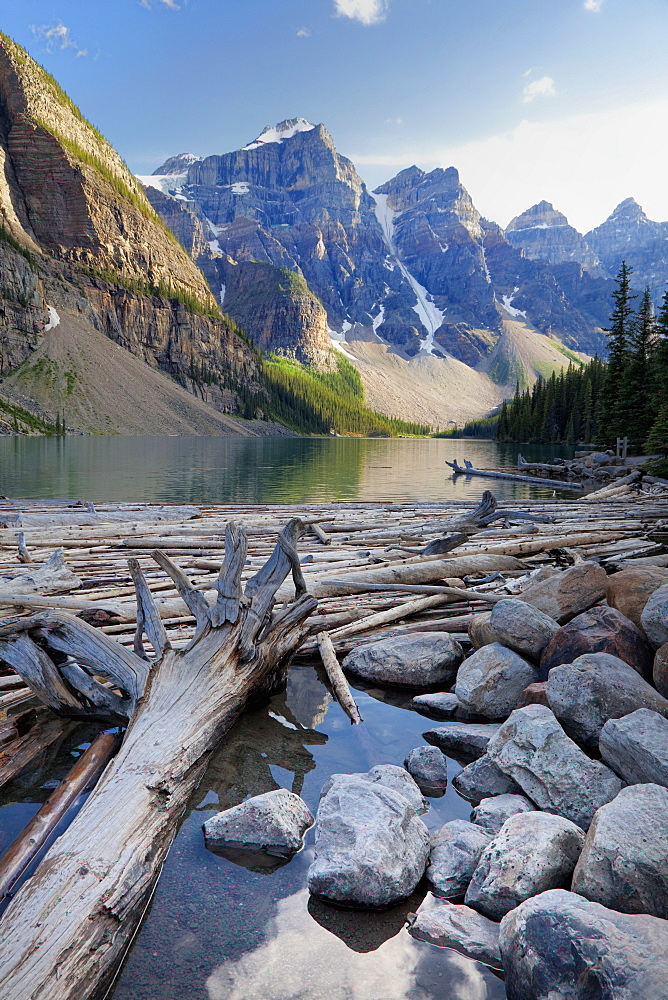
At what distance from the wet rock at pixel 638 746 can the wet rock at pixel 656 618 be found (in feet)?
4.17

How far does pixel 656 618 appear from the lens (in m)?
5.55

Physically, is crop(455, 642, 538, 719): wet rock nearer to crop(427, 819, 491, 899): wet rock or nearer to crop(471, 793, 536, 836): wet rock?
crop(471, 793, 536, 836): wet rock

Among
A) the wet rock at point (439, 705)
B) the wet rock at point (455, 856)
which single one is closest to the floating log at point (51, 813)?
the wet rock at point (455, 856)

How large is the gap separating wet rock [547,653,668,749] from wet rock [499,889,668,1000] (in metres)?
2.05

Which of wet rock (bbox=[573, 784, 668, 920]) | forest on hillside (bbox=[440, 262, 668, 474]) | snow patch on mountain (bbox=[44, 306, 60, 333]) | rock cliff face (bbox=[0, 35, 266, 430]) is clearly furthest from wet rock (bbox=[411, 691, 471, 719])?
rock cliff face (bbox=[0, 35, 266, 430])

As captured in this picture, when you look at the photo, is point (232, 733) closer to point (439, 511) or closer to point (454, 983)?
point (454, 983)

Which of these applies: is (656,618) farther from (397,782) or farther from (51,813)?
(51,813)

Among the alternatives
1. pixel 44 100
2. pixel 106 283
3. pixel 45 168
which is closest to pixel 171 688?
pixel 106 283

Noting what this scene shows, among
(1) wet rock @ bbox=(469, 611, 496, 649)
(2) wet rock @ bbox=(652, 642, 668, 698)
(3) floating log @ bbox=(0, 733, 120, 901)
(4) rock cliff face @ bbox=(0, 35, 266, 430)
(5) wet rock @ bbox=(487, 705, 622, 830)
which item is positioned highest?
(4) rock cliff face @ bbox=(0, 35, 266, 430)

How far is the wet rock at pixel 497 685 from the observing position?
6301 mm

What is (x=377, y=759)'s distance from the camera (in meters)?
5.58

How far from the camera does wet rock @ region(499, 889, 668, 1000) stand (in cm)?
258

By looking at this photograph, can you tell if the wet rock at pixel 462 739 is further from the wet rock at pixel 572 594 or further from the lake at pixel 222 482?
the lake at pixel 222 482

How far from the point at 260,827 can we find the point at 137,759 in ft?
3.66
